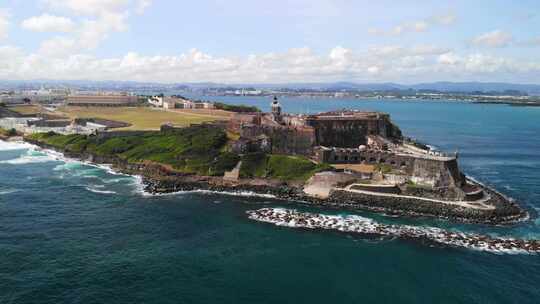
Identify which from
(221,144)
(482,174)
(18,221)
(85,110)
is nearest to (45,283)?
(18,221)

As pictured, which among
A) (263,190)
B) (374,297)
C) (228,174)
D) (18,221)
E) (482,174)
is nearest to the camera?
(374,297)

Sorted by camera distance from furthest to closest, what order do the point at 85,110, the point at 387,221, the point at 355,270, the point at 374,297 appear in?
the point at 85,110 → the point at 387,221 → the point at 355,270 → the point at 374,297

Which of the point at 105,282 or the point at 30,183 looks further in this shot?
the point at 30,183

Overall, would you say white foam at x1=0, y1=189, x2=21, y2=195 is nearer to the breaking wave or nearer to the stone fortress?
the stone fortress

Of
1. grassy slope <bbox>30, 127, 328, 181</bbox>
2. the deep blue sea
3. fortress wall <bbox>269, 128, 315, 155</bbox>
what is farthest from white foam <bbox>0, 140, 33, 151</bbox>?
fortress wall <bbox>269, 128, 315, 155</bbox>

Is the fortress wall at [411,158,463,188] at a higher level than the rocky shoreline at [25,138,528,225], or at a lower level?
higher

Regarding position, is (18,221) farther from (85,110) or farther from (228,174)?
(85,110)

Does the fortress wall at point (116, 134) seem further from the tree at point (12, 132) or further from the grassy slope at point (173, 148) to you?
the tree at point (12, 132)
